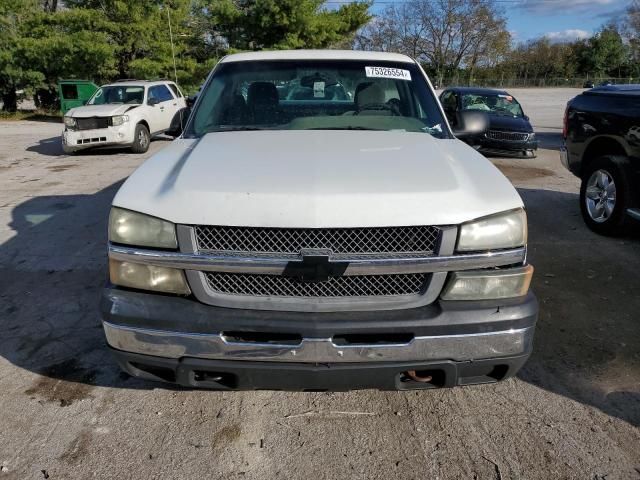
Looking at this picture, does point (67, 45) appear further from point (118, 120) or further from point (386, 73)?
point (386, 73)

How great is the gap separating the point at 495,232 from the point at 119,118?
38.2ft

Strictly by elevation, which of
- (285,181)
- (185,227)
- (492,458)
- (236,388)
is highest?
(285,181)

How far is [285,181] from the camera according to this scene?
93.6 inches

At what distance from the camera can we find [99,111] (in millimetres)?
12227

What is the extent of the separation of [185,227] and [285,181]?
488 mm

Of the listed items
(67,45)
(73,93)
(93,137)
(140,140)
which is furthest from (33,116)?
(93,137)

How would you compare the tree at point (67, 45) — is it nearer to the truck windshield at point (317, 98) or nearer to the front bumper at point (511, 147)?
the front bumper at point (511, 147)

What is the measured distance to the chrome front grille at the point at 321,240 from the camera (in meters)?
2.25

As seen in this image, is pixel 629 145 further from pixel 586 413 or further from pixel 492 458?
pixel 492 458

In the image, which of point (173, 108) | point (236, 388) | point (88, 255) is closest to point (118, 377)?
point (236, 388)

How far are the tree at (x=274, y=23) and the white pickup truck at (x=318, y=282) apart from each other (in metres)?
26.1

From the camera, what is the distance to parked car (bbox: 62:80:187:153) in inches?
477

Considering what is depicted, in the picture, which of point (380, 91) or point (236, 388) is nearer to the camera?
point (236, 388)

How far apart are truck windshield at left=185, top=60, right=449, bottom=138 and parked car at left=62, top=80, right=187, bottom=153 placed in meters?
7.76
